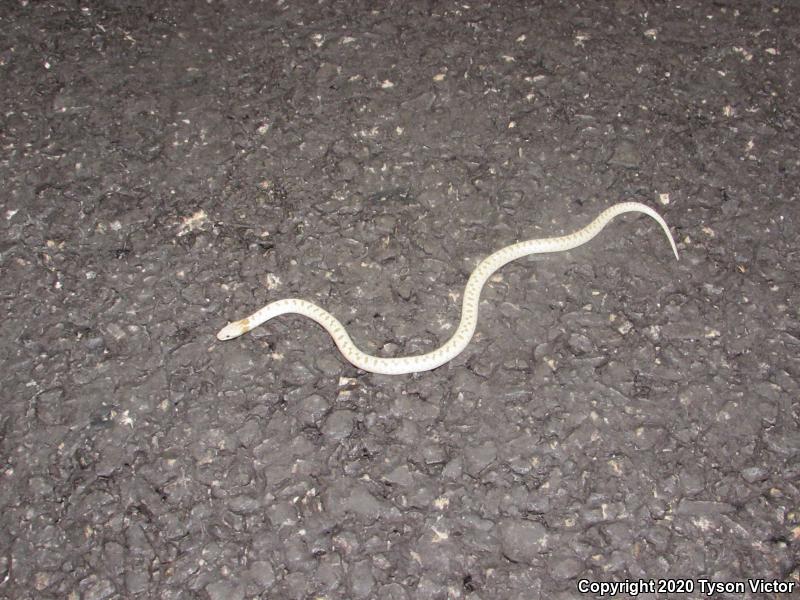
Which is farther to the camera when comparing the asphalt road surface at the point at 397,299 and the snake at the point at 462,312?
the snake at the point at 462,312

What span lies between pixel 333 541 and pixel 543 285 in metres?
2.40

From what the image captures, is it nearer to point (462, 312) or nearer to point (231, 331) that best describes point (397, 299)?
point (462, 312)

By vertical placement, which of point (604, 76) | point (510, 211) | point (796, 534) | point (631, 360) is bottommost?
point (796, 534)

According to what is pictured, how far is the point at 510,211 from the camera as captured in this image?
5211 mm

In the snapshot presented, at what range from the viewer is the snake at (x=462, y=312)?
4.34 meters

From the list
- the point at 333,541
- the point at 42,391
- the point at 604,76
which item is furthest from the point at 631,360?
the point at 42,391

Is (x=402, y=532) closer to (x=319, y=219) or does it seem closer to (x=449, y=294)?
(x=449, y=294)

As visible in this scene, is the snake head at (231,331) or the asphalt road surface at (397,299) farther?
the snake head at (231,331)

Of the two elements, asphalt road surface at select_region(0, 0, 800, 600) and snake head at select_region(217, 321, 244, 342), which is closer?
asphalt road surface at select_region(0, 0, 800, 600)

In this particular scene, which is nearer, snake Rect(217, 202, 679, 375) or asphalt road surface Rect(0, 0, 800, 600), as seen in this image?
asphalt road surface Rect(0, 0, 800, 600)

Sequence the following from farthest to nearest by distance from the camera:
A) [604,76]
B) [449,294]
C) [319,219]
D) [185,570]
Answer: [604,76]
[319,219]
[449,294]
[185,570]

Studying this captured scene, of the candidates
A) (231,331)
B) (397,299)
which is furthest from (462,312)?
(231,331)

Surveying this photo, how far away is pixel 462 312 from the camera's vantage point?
4.59 m

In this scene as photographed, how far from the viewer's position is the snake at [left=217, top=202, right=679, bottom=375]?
14.2ft
